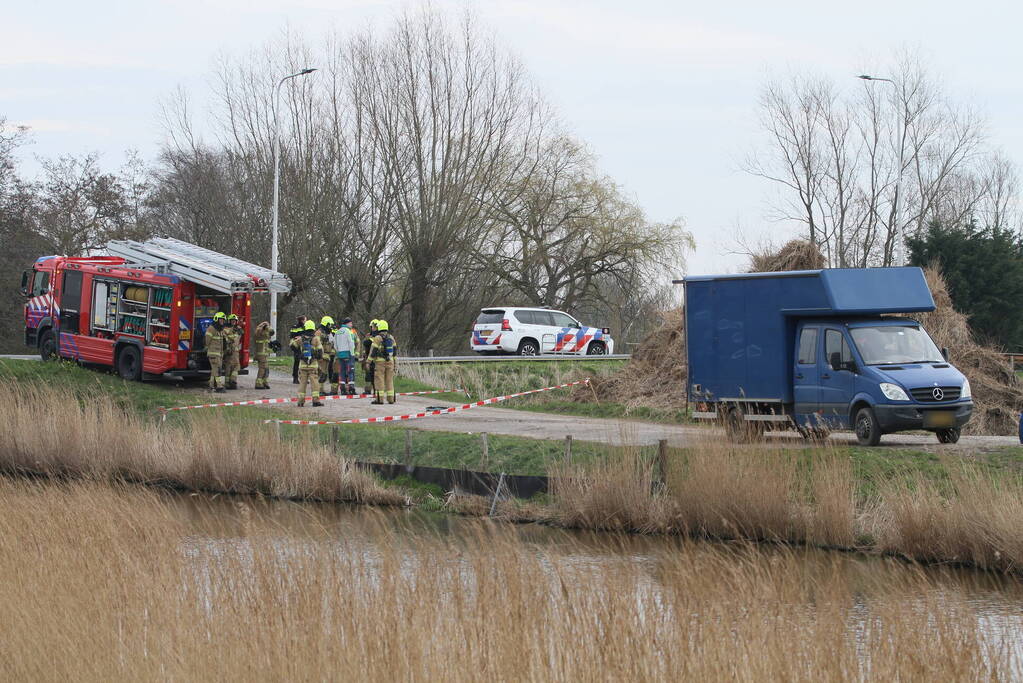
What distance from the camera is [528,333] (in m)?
35.0

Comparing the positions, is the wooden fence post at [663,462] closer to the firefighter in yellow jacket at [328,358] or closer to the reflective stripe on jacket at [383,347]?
the reflective stripe on jacket at [383,347]

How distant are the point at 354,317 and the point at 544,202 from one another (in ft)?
30.6

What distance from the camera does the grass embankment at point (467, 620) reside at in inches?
250

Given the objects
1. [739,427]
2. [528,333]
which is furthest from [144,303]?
[528,333]

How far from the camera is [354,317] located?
43438 mm

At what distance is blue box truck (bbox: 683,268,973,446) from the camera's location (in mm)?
15750

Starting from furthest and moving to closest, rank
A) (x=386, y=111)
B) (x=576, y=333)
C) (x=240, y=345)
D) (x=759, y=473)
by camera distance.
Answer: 1. (x=386, y=111)
2. (x=576, y=333)
3. (x=240, y=345)
4. (x=759, y=473)

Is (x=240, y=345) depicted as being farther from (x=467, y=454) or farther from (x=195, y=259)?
(x=467, y=454)

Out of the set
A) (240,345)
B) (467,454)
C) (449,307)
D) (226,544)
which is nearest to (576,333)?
(449,307)

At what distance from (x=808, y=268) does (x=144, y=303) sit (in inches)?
532

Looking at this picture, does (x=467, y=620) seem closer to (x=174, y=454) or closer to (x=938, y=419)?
(x=938, y=419)

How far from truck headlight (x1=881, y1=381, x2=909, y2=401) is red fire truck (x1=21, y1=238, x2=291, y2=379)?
12636 mm

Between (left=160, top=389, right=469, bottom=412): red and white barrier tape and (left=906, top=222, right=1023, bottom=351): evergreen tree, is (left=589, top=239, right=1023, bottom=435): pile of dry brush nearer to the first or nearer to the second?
(left=160, top=389, right=469, bottom=412): red and white barrier tape

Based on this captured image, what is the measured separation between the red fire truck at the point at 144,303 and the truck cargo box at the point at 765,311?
375 inches
